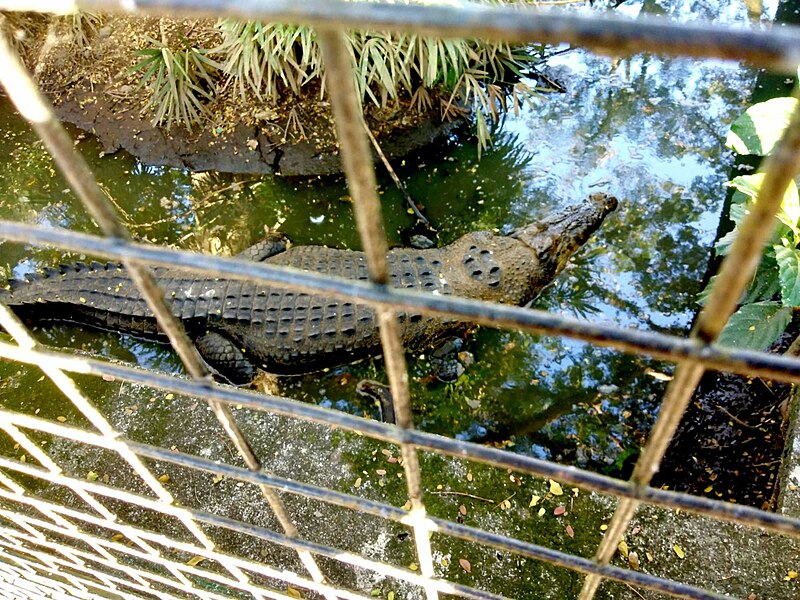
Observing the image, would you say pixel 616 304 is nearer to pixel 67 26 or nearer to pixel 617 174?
pixel 617 174

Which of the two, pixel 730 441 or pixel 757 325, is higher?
pixel 757 325

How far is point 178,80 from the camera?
467cm

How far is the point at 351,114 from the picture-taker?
56 centimetres

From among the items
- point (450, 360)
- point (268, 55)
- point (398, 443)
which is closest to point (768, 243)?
point (450, 360)

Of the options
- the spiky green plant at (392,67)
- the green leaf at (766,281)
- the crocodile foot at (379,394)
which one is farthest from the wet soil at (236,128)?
the green leaf at (766,281)

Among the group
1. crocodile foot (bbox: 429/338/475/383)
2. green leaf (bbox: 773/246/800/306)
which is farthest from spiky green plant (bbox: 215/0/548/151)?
green leaf (bbox: 773/246/800/306)

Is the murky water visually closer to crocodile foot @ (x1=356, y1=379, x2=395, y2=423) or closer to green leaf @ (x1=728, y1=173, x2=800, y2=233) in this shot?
crocodile foot @ (x1=356, y1=379, x2=395, y2=423)

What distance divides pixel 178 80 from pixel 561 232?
130 inches

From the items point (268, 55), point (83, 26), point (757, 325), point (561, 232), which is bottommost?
point (757, 325)

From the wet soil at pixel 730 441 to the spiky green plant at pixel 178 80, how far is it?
4261 millimetres

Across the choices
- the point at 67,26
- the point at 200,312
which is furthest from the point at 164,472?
the point at 67,26

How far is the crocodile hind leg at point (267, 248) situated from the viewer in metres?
4.17

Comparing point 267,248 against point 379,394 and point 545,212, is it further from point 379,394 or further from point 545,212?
point 545,212

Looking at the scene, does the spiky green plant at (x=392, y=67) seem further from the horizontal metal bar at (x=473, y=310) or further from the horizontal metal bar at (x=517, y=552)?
the horizontal metal bar at (x=473, y=310)
